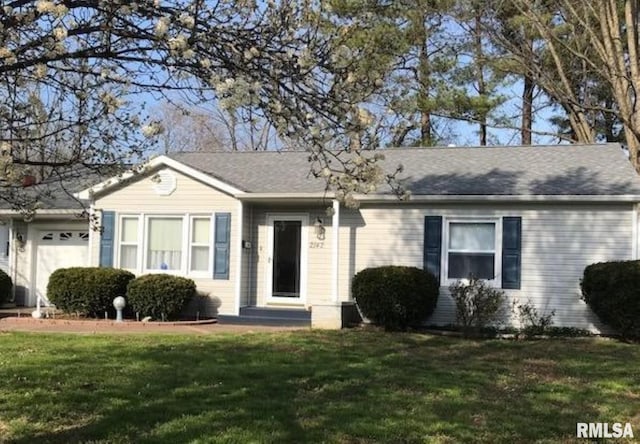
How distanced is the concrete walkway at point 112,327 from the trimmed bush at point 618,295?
5316 millimetres

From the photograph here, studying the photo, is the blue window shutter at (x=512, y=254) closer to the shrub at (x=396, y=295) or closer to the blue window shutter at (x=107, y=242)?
the shrub at (x=396, y=295)

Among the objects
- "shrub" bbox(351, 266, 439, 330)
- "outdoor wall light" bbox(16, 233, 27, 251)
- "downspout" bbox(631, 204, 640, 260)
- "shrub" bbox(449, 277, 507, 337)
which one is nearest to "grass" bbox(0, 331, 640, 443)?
"shrub" bbox(449, 277, 507, 337)

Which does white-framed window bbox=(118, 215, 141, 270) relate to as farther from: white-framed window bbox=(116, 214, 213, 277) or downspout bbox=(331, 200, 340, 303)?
downspout bbox=(331, 200, 340, 303)

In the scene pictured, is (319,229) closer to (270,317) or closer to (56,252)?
(270,317)

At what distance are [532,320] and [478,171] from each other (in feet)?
12.1

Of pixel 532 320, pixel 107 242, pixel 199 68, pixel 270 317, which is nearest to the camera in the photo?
pixel 199 68

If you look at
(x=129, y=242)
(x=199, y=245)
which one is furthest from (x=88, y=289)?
(x=199, y=245)

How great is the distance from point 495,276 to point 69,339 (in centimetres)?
782

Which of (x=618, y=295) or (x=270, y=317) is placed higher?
(x=618, y=295)

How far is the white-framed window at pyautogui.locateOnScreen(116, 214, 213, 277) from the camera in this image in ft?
50.7

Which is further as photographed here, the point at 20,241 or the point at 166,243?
the point at 20,241

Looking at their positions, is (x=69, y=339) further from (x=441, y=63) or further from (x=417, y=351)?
(x=441, y=63)

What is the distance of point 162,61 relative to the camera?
4.39 metres

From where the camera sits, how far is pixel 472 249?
13953mm
